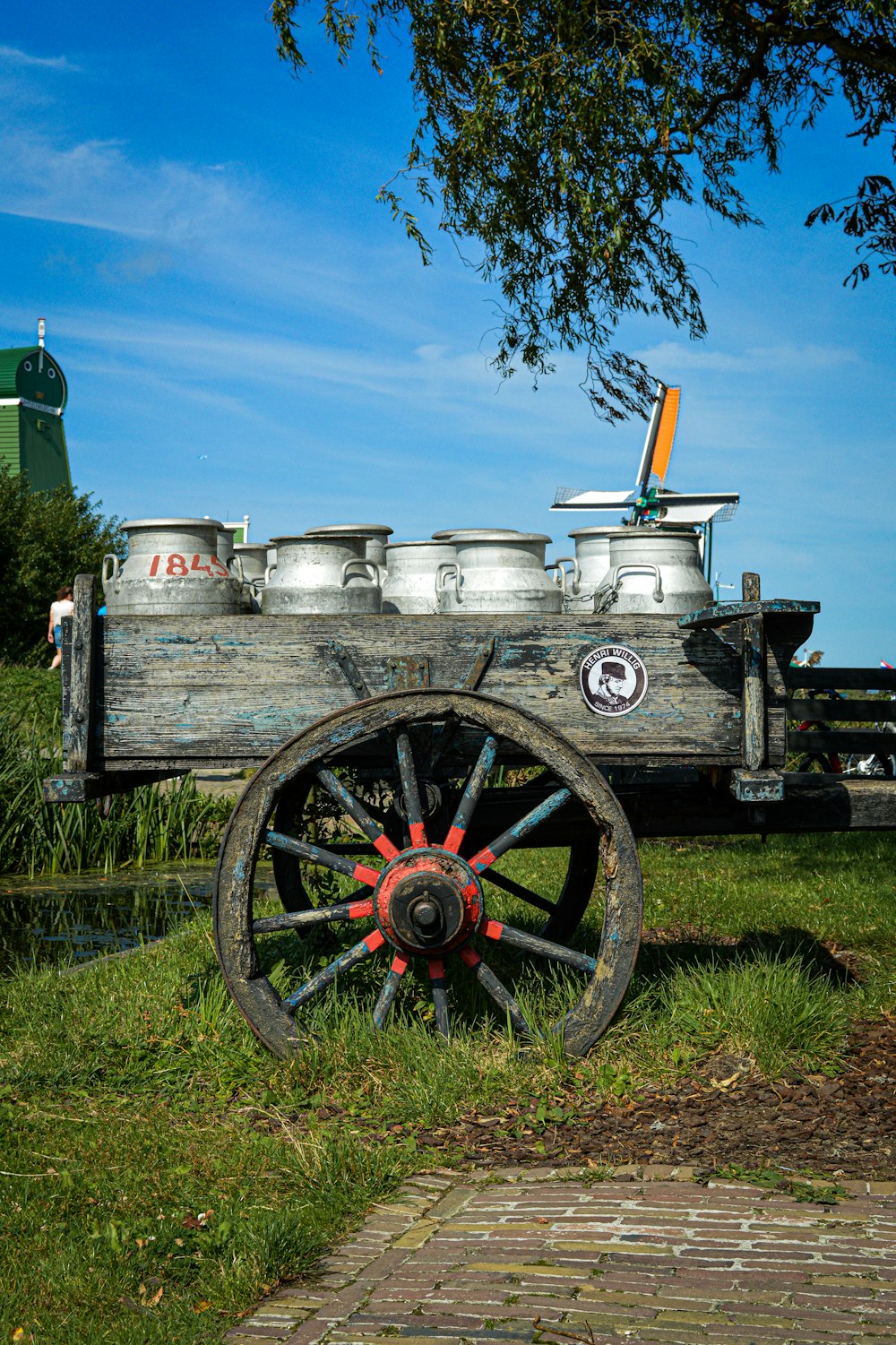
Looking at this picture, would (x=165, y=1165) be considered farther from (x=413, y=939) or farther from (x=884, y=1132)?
(x=884, y=1132)

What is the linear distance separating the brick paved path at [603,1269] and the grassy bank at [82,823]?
19.9 feet

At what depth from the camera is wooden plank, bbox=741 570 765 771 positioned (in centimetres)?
372

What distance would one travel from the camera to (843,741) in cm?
420

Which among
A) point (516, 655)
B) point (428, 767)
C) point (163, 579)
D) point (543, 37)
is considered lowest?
point (428, 767)

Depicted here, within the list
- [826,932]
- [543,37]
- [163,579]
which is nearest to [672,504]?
[543,37]

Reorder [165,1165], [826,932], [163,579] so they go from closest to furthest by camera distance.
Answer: [165,1165] → [163,579] → [826,932]

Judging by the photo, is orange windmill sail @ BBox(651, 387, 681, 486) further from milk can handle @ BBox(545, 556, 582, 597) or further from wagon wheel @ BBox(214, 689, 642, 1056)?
wagon wheel @ BBox(214, 689, 642, 1056)

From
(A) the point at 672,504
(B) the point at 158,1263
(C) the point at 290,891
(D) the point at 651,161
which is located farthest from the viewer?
(A) the point at 672,504

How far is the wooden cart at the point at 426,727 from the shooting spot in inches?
140

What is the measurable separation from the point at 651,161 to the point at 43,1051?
6254 mm

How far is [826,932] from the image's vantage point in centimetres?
589

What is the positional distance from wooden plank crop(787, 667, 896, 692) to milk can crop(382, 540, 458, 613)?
4.02ft

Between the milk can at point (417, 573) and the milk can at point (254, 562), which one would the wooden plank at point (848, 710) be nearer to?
the milk can at point (417, 573)

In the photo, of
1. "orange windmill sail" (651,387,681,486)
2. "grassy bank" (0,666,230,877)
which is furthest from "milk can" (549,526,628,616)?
"orange windmill sail" (651,387,681,486)
